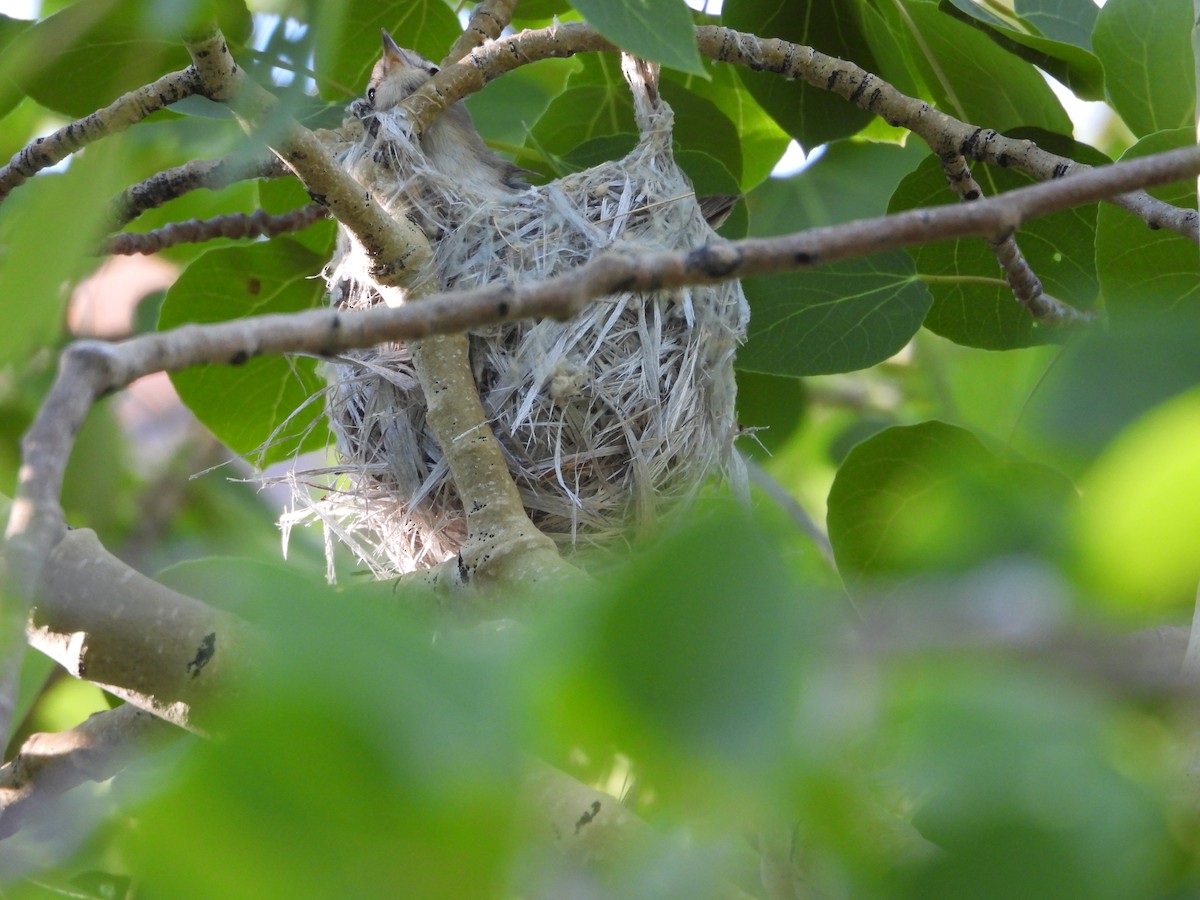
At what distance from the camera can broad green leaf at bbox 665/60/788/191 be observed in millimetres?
2354

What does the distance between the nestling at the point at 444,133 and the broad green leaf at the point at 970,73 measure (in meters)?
0.88

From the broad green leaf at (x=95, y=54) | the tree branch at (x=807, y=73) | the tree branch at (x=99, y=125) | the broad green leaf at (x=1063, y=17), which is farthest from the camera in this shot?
the broad green leaf at (x=1063, y=17)

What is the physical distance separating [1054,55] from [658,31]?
119cm

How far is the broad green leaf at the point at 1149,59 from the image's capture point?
178cm

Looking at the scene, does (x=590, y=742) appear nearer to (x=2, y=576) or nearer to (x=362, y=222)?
(x=2, y=576)

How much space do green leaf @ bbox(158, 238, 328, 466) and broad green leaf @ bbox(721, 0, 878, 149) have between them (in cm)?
96

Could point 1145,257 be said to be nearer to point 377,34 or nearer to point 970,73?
point 970,73

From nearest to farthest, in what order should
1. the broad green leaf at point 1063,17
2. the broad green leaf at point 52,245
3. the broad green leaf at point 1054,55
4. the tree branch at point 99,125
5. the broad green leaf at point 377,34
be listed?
1. the broad green leaf at point 52,245
2. the tree branch at point 99,125
3. the broad green leaf at point 1054,55
4. the broad green leaf at point 1063,17
5. the broad green leaf at point 377,34

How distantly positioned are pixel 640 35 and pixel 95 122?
99 centimetres

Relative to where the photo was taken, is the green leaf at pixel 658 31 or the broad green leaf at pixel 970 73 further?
the broad green leaf at pixel 970 73

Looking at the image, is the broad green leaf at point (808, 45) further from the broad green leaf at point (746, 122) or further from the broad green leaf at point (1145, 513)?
the broad green leaf at point (1145, 513)

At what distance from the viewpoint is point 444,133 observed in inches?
95.4

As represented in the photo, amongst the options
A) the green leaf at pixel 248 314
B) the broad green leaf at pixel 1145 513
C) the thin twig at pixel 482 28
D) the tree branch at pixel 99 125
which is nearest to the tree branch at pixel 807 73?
the thin twig at pixel 482 28

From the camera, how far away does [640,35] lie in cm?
92
